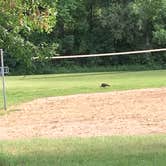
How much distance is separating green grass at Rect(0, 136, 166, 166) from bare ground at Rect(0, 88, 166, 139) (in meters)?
2.73

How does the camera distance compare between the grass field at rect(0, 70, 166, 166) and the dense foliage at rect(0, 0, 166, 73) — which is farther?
the dense foliage at rect(0, 0, 166, 73)

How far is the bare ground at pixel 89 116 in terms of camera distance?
45.4ft

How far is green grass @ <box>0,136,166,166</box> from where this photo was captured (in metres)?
7.66

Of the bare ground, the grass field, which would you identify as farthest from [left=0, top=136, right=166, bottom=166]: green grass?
the bare ground

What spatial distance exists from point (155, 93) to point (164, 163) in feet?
58.1

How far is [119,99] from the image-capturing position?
2319 centimetres

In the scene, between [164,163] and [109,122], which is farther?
[109,122]

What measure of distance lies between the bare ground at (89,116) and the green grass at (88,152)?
2.73 metres

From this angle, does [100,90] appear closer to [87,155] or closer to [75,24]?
[87,155]

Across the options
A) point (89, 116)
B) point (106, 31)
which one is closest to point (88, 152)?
point (89, 116)

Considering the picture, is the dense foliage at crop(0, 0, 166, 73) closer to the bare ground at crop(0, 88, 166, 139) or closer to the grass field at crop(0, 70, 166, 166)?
the bare ground at crop(0, 88, 166, 139)

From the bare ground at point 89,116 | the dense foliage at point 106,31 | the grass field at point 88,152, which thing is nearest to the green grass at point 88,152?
the grass field at point 88,152

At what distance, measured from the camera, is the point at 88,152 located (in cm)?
887

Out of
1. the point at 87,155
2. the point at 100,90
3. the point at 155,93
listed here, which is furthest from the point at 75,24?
the point at 87,155
